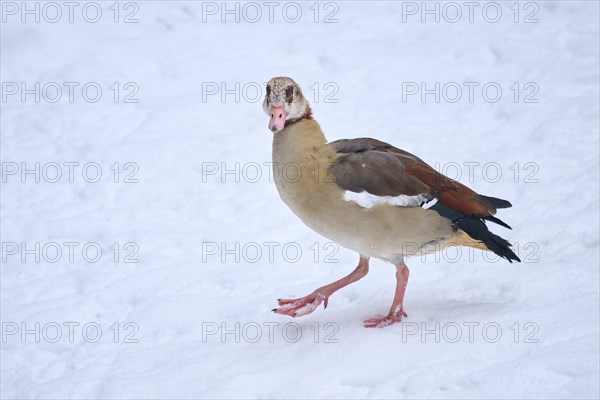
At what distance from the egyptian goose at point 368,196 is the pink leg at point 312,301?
359 millimetres

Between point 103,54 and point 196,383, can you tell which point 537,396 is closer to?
point 196,383

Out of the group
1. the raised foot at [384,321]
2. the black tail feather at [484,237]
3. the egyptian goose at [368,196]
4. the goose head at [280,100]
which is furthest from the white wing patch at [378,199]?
the raised foot at [384,321]

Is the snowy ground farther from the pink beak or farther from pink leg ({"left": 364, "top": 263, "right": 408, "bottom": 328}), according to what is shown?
the pink beak

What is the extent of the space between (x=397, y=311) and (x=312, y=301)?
1.82ft

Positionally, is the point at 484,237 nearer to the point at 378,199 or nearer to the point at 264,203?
the point at 378,199

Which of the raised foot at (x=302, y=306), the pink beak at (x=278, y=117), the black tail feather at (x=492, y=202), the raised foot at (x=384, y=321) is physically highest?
the pink beak at (x=278, y=117)

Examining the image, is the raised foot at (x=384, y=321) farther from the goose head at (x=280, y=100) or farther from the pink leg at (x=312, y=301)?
the goose head at (x=280, y=100)

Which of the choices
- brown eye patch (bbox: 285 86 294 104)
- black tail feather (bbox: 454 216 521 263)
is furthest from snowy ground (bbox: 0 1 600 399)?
brown eye patch (bbox: 285 86 294 104)

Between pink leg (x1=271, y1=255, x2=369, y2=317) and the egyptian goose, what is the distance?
36 centimetres

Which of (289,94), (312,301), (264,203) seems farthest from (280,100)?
(264,203)

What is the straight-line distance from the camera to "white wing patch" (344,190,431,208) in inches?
178

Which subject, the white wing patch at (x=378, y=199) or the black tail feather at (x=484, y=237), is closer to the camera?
the white wing patch at (x=378, y=199)

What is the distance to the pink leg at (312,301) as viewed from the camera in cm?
495

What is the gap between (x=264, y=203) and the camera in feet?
24.0
